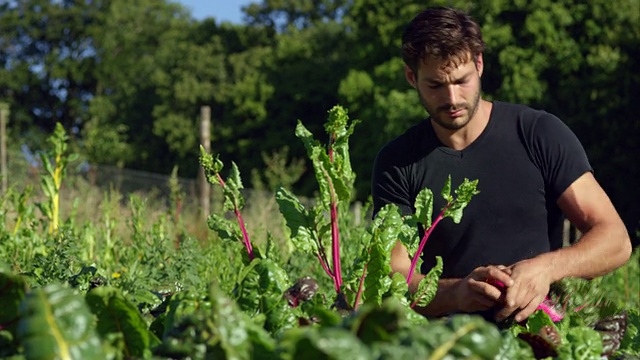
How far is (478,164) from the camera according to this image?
10.00ft

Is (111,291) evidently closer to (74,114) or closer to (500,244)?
(500,244)

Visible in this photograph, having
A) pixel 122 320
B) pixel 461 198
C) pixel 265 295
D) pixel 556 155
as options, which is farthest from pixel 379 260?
pixel 556 155

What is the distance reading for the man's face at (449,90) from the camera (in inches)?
111

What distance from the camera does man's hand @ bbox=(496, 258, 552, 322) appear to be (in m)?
1.90

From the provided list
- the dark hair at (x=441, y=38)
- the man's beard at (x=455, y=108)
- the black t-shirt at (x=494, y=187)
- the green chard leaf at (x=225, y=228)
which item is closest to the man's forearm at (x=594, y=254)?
the black t-shirt at (x=494, y=187)

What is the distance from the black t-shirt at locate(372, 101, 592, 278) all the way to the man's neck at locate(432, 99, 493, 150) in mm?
21

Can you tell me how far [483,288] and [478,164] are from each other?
101cm

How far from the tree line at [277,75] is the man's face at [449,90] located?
18.3 metres

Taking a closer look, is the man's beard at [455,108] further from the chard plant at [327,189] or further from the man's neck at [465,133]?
the chard plant at [327,189]

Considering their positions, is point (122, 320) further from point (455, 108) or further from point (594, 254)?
point (455, 108)

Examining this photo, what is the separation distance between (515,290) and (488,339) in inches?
41.3

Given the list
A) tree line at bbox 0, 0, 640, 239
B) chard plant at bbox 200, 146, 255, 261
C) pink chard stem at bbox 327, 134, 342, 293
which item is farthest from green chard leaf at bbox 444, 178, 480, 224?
tree line at bbox 0, 0, 640, 239

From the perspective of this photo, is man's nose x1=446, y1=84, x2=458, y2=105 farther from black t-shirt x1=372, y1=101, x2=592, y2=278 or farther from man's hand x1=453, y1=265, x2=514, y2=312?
man's hand x1=453, y1=265, x2=514, y2=312

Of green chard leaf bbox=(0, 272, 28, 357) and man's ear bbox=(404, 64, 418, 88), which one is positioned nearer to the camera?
green chard leaf bbox=(0, 272, 28, 357)
